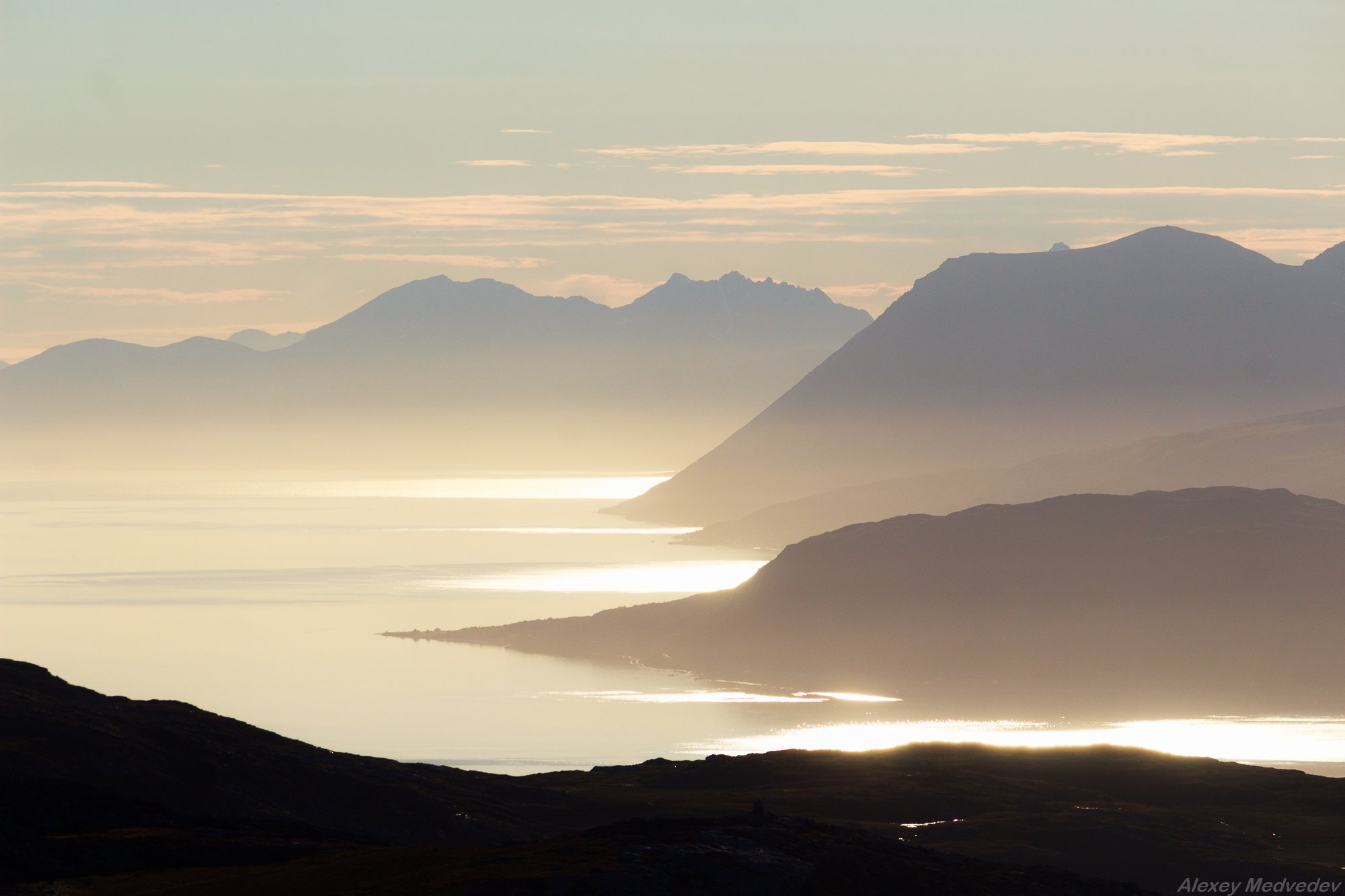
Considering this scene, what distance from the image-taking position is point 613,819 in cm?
13438

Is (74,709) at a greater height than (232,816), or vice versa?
(74,709)

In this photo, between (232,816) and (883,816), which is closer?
(232,816)

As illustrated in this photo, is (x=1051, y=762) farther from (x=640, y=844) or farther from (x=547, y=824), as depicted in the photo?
(x=640, y=844)

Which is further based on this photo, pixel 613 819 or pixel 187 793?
pixel 613 819

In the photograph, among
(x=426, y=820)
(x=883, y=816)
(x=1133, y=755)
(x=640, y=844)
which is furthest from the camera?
(x=1133, y=755)

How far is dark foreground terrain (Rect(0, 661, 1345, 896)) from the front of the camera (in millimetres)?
79500

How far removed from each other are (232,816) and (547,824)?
2744 centimetres

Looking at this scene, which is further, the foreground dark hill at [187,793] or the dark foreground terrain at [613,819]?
the foreground dark hill at [187,793]

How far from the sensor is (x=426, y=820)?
122m

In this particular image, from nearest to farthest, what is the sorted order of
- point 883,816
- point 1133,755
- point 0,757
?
point 0,757 < point 883,816 < point 1133,755

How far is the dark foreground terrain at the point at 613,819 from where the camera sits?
79500 millimetres

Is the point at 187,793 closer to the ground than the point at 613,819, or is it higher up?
higher up

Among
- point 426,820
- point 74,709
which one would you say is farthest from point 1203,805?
point 74,709

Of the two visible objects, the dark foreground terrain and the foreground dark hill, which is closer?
the dark foreground terrain
